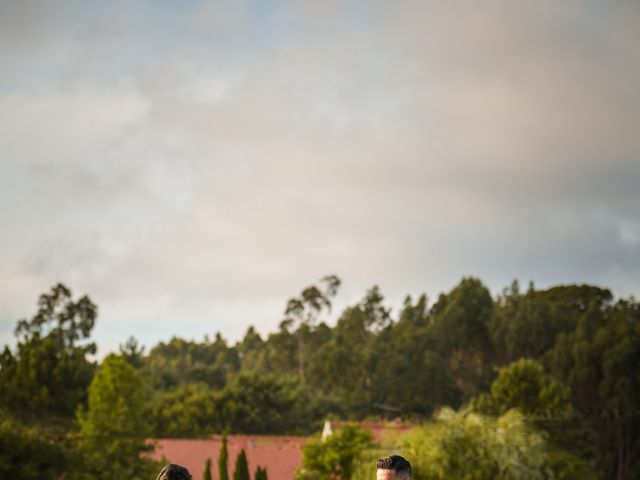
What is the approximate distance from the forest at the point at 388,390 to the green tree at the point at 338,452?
14 centimetres

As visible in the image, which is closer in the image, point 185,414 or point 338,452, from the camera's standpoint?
point 338,452

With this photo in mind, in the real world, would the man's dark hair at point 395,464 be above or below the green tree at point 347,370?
below

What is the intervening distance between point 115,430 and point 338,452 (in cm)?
1026

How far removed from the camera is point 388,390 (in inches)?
3022

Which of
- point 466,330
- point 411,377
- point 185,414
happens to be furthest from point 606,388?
point 185,414

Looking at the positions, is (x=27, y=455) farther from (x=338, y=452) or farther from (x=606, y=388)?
(x=606, y=388)

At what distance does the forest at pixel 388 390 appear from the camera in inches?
1448

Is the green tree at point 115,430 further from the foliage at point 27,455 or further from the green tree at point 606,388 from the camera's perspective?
the green tree at point 606,388

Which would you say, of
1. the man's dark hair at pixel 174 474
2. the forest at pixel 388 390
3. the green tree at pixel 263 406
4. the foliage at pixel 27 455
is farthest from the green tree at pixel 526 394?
the man's dark hair at pixel 174 474

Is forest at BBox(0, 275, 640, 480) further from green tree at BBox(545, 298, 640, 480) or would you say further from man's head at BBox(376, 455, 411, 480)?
man's head at BBox(376, 455, 411, 480)

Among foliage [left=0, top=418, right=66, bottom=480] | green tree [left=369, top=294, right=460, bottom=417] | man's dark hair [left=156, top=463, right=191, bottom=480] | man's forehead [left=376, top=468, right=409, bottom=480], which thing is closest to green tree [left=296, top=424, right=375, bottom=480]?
foliage [left=0, top=418, right=66, bottom=480]

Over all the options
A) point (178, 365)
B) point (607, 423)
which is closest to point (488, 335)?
point (607, 423)

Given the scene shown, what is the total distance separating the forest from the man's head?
29958 mm

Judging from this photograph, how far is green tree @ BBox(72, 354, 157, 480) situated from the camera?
38.3 m
